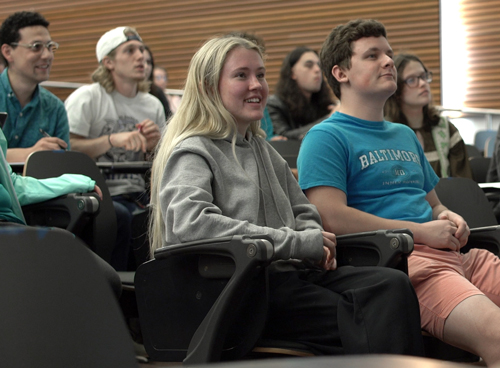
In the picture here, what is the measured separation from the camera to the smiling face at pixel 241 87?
5.76 ft

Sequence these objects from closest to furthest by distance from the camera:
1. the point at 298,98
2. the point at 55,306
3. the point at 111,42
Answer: the point at 55,306 < the point at 111,42 < the point at 298,98

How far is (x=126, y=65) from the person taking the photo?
11.0ft

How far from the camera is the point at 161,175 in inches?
65.7

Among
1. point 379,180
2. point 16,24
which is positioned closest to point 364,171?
point 379,180

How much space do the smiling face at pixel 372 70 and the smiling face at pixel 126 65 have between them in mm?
1585

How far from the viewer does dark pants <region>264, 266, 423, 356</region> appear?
1427 mm

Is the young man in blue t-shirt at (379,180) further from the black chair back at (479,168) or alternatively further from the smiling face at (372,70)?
the black chair back at (479,168)

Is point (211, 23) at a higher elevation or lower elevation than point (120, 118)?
higher

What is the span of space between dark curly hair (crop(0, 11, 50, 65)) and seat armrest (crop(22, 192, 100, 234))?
114cm

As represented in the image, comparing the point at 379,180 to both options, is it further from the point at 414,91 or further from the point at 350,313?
the point at 414,91

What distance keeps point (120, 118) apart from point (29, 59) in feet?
1.75

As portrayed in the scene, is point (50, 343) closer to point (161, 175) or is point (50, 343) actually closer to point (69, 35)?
point (161, 175)

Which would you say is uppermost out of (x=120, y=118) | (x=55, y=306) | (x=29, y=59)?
(x=29, y=59)

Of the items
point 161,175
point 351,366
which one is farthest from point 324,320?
point 351,366
